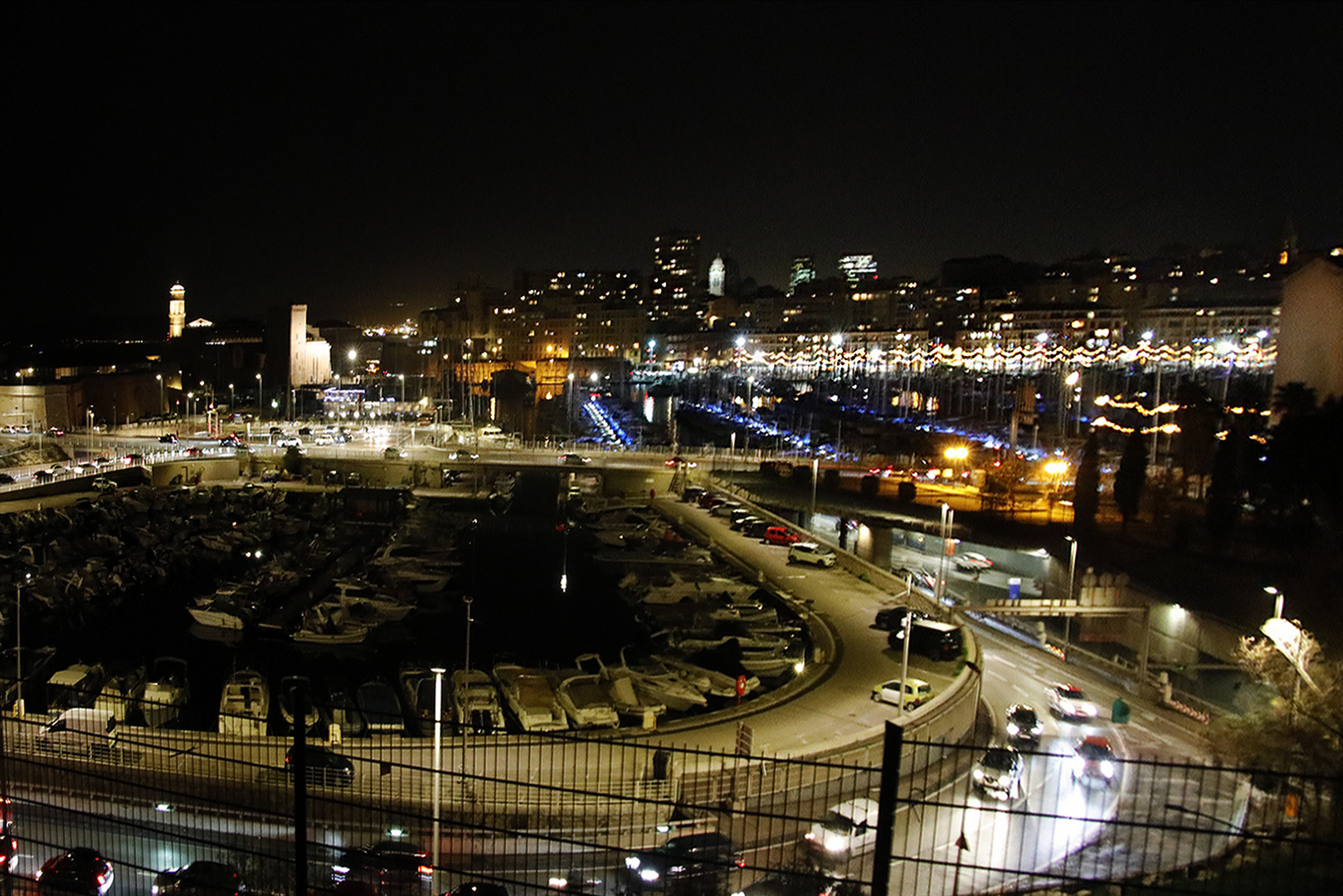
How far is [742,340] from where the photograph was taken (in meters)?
77.1

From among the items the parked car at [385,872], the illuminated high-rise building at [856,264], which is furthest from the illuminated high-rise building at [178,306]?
the illuminated high-rise building at [856,264]

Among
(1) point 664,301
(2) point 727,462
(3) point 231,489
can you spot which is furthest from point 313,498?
(1) point 664,301

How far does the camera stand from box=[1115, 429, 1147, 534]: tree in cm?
1571

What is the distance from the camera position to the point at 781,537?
16250mm

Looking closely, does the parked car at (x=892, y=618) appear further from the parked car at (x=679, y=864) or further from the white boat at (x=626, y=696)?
the parked car at (x=679, y=864)

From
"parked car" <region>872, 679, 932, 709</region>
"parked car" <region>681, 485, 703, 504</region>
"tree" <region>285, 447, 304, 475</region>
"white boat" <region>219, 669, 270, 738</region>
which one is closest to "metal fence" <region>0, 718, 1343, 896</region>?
"parked car" <region>872, 679, 932, 709</region>

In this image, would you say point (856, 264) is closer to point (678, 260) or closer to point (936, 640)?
point (678, 260)

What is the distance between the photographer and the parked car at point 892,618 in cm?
1017

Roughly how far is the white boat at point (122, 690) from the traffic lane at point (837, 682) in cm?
501

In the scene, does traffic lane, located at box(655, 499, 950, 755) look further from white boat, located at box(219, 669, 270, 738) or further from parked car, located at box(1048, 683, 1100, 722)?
white boat, located at box(219, 669, 270, 738)

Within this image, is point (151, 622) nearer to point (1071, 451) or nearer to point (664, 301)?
point (1071, 451)

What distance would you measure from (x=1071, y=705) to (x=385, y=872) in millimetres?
6213

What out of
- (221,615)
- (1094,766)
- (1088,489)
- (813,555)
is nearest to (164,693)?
(221,615)

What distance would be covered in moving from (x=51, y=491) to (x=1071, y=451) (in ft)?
80.6
